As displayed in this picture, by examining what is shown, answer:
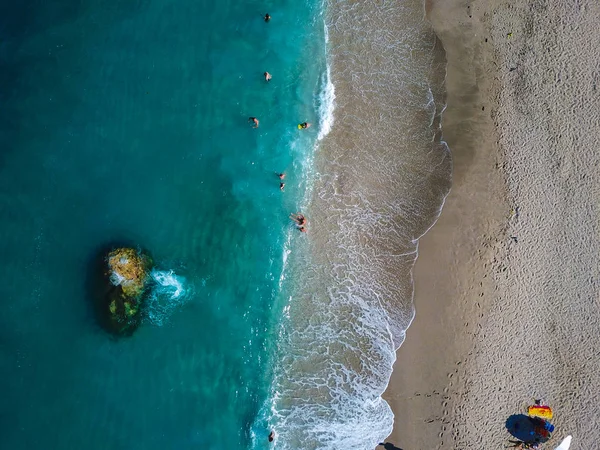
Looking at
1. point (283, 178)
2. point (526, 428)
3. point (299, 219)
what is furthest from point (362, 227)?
point (526, 428)

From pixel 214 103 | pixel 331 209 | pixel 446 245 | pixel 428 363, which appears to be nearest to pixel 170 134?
pixel 214 103

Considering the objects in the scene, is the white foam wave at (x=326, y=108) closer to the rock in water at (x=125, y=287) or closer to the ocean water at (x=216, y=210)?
the ocean water at (x=216, y=210)

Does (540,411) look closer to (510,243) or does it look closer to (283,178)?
(510,243)

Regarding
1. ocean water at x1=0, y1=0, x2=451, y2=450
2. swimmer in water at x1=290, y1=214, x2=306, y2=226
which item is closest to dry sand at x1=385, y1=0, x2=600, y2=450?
ocean water at x1=0, y1=0, x2=451, y2=450

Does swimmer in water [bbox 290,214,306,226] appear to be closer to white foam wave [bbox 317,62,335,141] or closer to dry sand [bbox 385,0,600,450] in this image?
white foam wave [bbox 317,62,335,141]

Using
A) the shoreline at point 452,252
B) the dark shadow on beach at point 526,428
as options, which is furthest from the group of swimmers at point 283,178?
the dark shadow on beach at point 526,428

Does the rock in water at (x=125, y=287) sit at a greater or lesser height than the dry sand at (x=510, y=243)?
lesser

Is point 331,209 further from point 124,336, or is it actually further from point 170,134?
point 124,336
